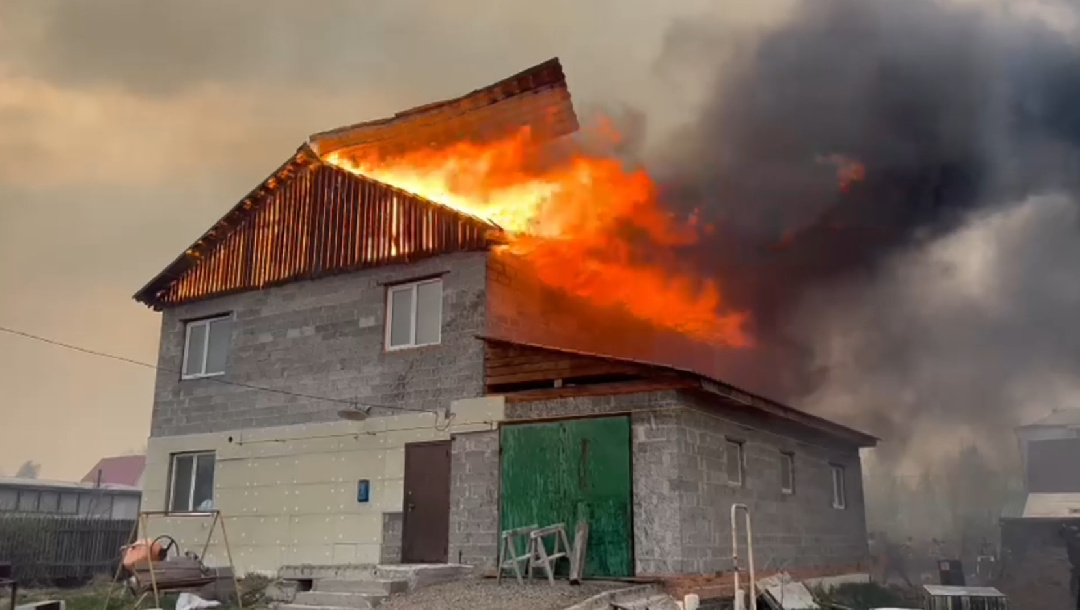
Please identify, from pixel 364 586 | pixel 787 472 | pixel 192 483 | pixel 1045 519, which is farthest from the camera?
pixel 1045 519

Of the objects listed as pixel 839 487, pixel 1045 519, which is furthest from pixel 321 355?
pixel 1045 519

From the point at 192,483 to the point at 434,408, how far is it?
6.57 metres

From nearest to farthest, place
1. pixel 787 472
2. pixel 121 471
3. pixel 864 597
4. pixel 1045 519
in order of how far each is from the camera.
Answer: pixel 787 472
pixel 864 597
pixel 1045 519
pixel 121 471

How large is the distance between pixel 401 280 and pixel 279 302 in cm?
320

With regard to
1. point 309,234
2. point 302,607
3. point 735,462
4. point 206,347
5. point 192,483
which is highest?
point 309,234

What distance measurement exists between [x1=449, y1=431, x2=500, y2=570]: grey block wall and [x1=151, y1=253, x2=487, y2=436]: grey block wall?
0.94m

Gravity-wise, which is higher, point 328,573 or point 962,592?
point 328,573

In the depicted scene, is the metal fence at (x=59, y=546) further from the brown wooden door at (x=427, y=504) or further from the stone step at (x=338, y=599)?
the stone step at (x=338, y=599)

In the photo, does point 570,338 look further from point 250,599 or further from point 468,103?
point 250,599

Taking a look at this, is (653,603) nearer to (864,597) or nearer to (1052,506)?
(864,597)

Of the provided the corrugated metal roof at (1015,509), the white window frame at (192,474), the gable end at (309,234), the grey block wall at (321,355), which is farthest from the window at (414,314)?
the corrugated metal roof at (1015,509)

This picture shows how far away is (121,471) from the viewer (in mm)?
54375

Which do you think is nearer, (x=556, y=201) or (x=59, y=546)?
(x=556, y=201)

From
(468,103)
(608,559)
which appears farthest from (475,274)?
(608,559)
